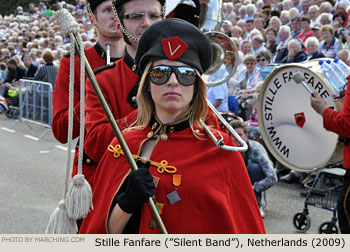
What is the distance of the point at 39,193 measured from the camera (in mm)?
8016

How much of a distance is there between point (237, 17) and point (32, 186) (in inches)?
405

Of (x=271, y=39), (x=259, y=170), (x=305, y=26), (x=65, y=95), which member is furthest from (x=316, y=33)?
(x=65, y=95)

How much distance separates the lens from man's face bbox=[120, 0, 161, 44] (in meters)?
3.29

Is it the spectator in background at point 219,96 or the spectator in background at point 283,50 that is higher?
the spectator in background at point 283,50

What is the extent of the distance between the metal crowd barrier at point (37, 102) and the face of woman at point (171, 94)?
9.68m

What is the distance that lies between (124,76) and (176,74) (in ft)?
2.58

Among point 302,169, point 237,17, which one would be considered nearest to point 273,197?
point 302,169

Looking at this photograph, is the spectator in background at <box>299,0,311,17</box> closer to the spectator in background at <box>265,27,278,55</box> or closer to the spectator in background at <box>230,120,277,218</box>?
the spectator in background at <box>265,27,278,55</box>

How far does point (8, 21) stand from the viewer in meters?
33.4

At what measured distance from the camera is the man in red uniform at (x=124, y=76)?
3.26 meters

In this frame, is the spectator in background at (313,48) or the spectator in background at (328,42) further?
the spectator in background at (328,42)

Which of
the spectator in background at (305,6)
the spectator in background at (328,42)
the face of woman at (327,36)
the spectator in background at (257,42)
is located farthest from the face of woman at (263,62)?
the spectator in background at (305,6)

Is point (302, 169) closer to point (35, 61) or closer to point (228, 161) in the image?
point (228, 161)

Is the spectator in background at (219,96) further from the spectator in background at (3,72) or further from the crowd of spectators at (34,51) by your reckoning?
the spectator in background at (3,72)
